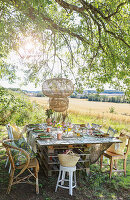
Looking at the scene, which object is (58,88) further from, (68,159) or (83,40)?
(68,159)

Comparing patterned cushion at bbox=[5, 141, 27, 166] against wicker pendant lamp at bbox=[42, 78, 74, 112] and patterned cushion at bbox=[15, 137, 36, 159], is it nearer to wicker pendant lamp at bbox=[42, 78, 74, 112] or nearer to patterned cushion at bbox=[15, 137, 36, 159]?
patterned cushion at bbox=[15, 137, 36, 159]

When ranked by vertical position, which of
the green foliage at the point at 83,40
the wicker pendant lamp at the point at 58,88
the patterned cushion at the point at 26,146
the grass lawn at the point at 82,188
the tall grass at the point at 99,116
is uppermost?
the green foliage at the point at 83,40

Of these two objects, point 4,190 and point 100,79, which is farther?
point 100,79

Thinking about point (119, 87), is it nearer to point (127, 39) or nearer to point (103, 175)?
point (127, 39)

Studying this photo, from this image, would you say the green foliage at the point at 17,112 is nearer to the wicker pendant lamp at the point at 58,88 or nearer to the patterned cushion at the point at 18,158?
the wicker pendant lamp at the point at 58,88

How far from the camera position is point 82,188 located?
146 inches

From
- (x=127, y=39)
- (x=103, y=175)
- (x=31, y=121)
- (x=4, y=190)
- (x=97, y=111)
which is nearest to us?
(x=4, y=190)

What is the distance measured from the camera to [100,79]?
19.3 feet

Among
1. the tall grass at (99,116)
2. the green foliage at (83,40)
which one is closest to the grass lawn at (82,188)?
the green foliage at (83,40)

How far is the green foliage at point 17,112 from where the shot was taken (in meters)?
8.28

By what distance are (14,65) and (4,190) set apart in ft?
13.9

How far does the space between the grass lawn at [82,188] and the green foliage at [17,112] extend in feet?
13.7

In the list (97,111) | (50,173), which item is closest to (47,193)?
(50,173)

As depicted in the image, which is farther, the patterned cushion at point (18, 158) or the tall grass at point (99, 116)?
the tall grass at point (99, 116)
